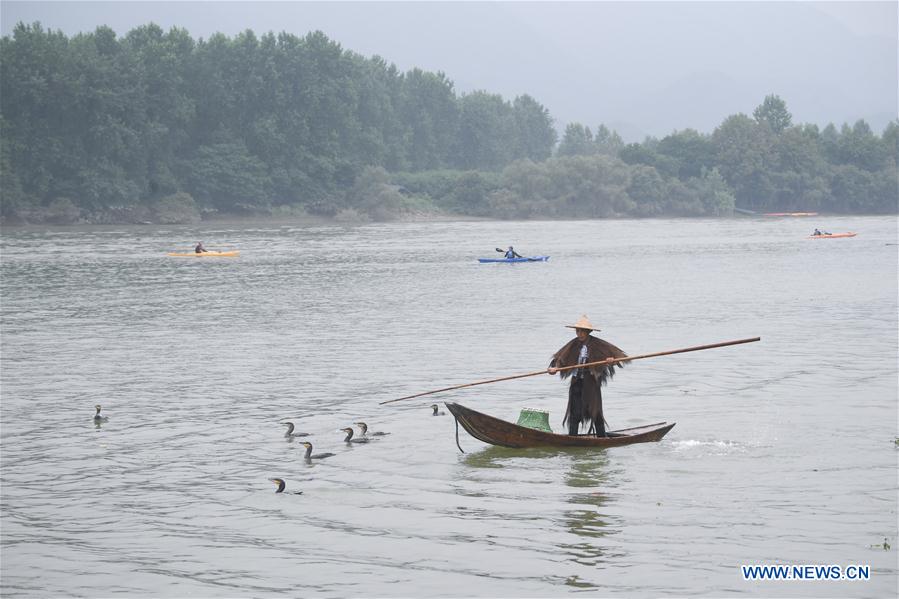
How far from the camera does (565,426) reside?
18297 mm

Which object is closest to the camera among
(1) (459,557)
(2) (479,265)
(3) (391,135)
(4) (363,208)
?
(1) (459,557)

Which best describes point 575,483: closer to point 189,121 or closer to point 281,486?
point 281,486

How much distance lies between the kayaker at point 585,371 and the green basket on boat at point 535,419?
0.42 metres

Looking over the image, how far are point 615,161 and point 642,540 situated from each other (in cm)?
12073

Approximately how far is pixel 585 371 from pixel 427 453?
2665mm

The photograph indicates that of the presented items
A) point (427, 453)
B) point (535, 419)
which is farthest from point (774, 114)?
point (427, 453)

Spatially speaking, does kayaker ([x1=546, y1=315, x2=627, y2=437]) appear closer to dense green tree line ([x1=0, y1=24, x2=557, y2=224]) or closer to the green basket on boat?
the green basket on boat

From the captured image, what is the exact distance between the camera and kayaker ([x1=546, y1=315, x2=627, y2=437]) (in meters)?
16.0

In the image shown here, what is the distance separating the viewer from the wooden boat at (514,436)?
1606cm

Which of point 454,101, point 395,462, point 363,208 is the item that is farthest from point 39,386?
point 454,101

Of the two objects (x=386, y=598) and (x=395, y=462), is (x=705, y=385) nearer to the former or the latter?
(x=395, y=462)

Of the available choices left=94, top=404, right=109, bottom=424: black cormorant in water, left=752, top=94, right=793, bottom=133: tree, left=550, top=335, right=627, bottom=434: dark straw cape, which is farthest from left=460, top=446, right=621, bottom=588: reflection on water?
left=752, top=94, right=793, bottom=133: tree

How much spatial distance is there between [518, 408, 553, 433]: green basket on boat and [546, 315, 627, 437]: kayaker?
42 cm

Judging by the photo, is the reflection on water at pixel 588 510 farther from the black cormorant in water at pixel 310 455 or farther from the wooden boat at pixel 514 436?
the black cormorant in water at pixel 310 455
